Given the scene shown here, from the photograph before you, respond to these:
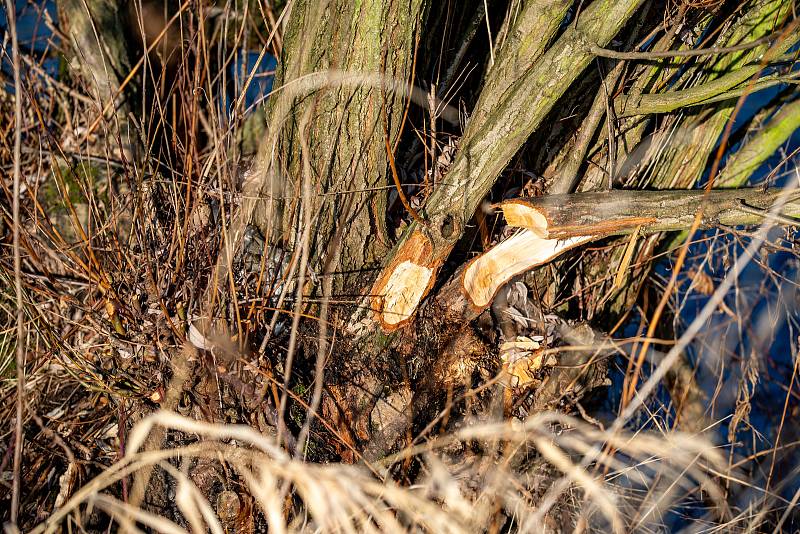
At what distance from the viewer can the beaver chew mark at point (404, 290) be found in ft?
5.21

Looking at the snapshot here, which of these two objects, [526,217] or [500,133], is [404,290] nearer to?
[526,217]

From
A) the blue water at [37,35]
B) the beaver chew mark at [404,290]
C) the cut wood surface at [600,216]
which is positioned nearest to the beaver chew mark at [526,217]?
the cut wood surface at [600,216]

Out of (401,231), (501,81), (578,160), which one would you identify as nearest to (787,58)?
(578,160)

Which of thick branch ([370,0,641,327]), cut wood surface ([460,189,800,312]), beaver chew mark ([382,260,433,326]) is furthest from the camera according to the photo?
beaver chew mark ([382,260,433,326])

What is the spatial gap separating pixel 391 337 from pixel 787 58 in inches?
51.0

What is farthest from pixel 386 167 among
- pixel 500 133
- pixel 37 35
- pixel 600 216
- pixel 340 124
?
pixel 37 35

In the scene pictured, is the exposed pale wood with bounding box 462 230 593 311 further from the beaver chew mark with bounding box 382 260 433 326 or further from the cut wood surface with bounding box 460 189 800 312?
the beaver chew mark with bounding box 382 260 433 326

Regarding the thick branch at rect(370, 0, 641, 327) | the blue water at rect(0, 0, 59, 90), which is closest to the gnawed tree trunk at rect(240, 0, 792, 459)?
the thick branch at rect(370, 0, 641, 327)

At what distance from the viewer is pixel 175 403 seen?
5.00 ft

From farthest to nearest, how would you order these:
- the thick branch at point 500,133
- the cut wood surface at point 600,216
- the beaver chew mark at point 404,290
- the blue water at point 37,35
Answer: the blue water at point 37,35 → the beaver chew mark at point 404,290 → the cut wood surface at point 600,216 → the thick branch at point 500,133

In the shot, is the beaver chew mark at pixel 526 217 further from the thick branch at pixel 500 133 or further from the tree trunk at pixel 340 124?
the tree trunk at pixel 340 124

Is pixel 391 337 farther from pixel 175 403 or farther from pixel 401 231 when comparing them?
pixel 175 403

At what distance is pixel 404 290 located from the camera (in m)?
1.61

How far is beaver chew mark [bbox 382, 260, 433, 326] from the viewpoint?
1.59 meters
